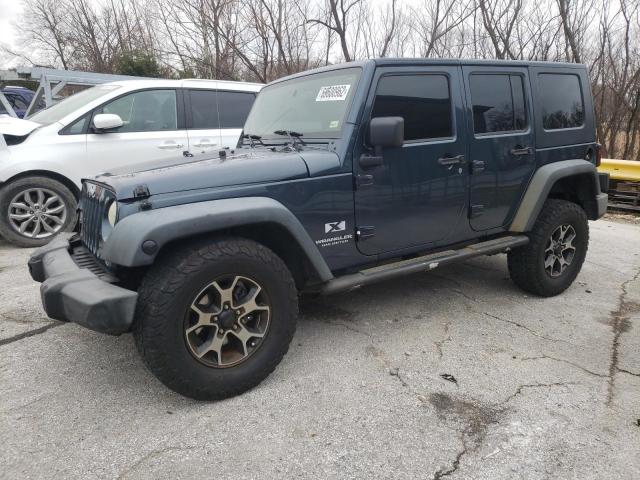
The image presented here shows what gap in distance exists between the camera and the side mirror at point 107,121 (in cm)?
519

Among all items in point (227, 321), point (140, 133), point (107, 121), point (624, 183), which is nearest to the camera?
point (227, 321)

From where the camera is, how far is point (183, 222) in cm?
239

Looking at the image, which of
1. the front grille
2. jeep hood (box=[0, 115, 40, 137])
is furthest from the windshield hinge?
jeep hood (box=[0, 115, 40, 137])

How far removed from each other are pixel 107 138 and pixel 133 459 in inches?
167

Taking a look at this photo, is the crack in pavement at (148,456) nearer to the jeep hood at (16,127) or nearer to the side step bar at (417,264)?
the side step bar at (417,264)

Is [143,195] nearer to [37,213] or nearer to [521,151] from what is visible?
[521,151]

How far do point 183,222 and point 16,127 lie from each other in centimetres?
415

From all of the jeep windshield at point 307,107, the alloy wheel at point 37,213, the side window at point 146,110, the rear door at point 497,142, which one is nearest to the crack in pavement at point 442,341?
the rear door at point 497,142

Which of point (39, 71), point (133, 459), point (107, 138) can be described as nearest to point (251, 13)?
point (39, 71)

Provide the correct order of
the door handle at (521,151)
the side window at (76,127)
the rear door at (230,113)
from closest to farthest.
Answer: the door handle at (521,151), the side window at (76,127), the rear door at (230,113)

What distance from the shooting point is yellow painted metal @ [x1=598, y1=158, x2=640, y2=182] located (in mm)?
8039

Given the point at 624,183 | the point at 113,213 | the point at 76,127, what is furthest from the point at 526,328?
the point at 624,183

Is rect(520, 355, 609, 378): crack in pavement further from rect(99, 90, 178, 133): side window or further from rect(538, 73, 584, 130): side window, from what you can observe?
rect(99, 90, 178, 133): side window

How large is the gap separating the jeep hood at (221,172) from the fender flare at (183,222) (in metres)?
0.13
